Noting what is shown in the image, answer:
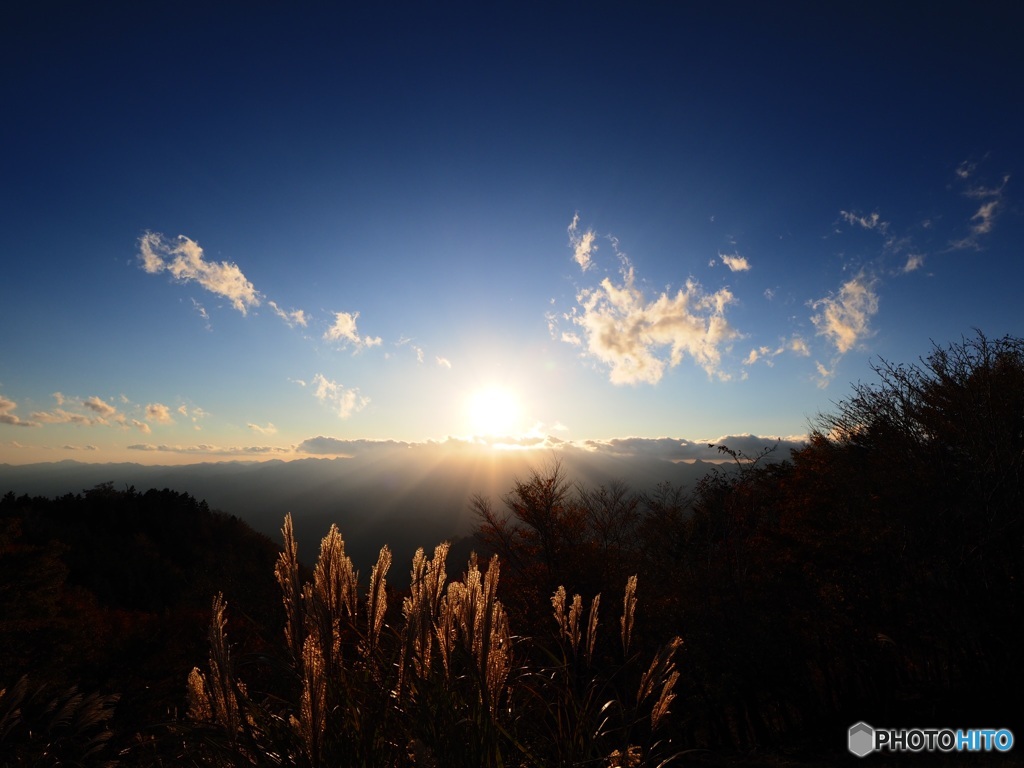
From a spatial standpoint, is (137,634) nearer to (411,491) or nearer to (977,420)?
(977,420)

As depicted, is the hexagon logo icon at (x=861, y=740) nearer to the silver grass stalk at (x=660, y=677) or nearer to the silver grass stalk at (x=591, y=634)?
the silver grass stalk at (x=591, y=634)

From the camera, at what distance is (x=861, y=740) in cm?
827

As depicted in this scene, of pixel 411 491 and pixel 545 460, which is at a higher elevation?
pixel 545 460

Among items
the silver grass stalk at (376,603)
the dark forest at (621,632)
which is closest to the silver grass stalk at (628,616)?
the dark forest at (621,632)

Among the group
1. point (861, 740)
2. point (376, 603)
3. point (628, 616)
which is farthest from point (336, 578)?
point (861, 740)

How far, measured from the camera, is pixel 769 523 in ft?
57.8

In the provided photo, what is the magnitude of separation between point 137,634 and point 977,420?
102 feet

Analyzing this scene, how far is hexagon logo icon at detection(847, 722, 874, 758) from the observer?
783cm

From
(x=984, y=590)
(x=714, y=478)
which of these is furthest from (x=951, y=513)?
(x=714, y=478)

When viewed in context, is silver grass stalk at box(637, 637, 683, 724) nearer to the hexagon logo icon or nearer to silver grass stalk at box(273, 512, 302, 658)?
silver grass stalk at box(273, 512, 302, 658)

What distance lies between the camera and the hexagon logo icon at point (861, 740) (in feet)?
25.7

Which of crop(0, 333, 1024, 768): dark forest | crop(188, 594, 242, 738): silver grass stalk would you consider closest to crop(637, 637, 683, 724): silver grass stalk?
crop(0, 333, 1024, 768): dark forest

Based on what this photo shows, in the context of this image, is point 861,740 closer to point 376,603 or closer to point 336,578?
point 376,603

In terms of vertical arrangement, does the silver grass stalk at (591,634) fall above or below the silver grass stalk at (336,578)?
below
